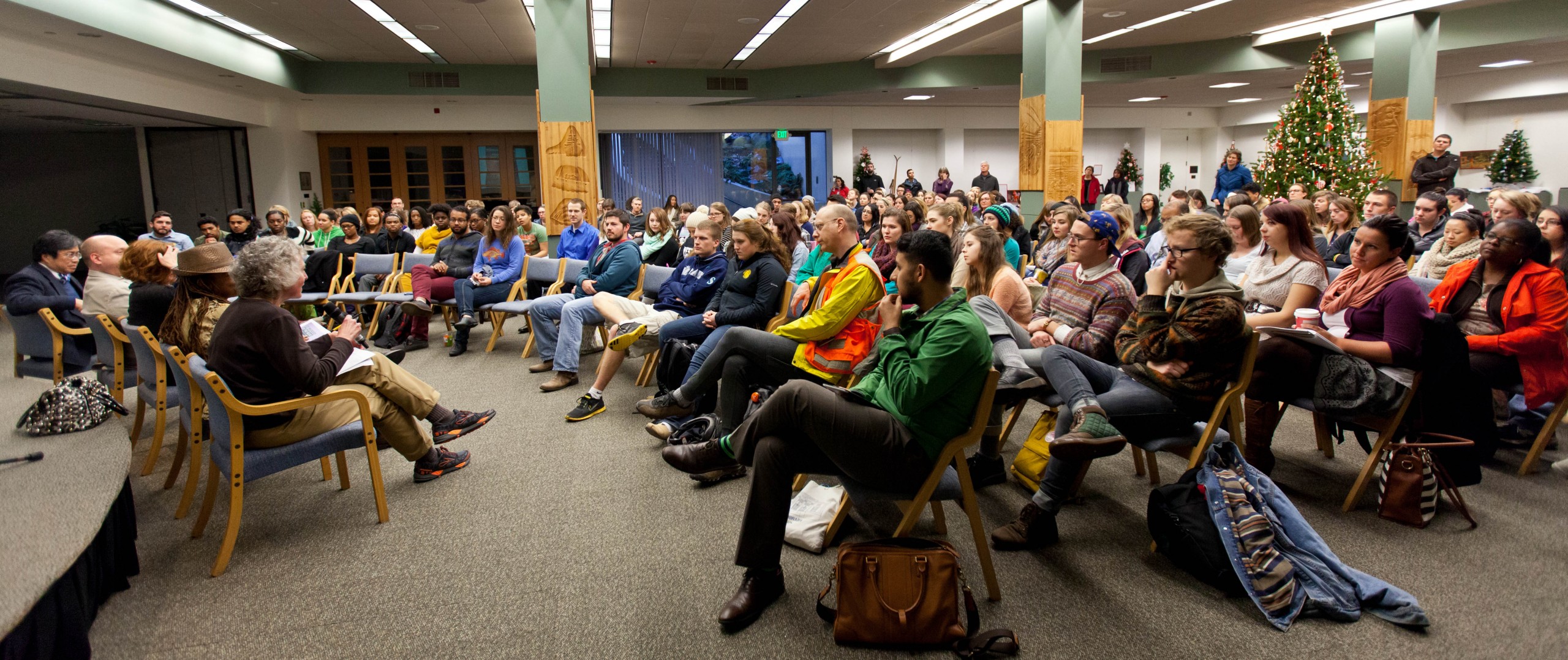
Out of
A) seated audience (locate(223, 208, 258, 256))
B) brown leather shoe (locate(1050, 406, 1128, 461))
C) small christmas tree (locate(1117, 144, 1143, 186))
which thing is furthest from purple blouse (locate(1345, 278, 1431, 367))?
small christmas tree (locate(1117, 144, 1143, 186))

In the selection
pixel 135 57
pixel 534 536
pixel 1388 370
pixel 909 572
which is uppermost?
A: pixel 135 57

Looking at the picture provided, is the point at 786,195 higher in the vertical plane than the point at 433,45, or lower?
lower

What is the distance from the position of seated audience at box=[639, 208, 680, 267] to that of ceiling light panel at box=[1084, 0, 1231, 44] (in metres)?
7.67

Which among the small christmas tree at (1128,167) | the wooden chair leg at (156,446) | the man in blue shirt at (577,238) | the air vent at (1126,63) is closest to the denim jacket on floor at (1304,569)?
the wooden chair leg at (156,446)

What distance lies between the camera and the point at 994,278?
3881 mm

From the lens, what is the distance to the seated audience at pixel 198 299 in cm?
319

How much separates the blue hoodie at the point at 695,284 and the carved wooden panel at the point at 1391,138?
1004 cm

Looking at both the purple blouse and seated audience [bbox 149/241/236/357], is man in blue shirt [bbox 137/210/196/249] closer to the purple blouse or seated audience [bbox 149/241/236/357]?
seated audience [bbox 149/241/236/357]

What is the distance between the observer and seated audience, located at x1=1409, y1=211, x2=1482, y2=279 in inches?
167

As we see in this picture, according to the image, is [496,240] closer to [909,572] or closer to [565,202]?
[565,202]

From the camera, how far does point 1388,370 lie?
10.2 feet

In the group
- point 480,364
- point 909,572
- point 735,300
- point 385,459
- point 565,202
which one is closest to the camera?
point 909,572

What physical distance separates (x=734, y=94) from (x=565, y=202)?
27.5 feet

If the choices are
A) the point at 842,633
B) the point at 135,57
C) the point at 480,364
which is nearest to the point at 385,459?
the point at 480,364
